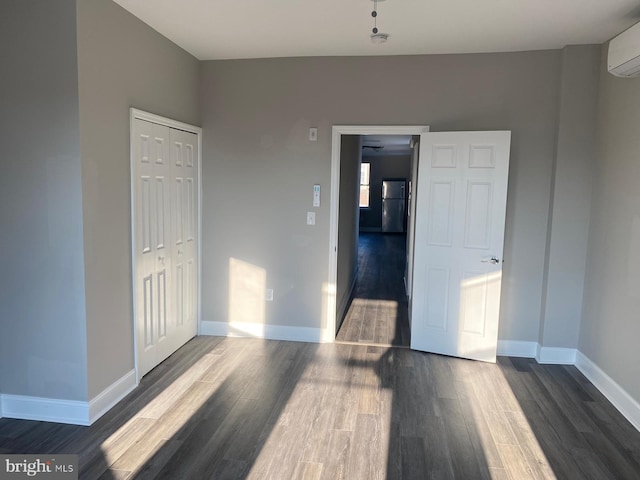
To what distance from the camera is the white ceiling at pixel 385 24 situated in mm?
3026

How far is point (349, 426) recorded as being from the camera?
2953 mm

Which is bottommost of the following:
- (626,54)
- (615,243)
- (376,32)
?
(615,243)

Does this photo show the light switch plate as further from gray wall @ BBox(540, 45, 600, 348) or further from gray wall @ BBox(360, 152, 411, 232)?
gray wall @ BBox(360, 152, 411, 232)

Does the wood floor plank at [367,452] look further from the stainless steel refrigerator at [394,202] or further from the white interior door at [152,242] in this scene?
the stainless steel refrigerator at [394,202]

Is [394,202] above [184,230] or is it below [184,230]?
above

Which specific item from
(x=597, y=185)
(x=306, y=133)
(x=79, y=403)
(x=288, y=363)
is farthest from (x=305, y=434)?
(x=597, y=185)

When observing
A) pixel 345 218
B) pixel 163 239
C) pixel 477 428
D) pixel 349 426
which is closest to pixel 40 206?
pixel 163 239

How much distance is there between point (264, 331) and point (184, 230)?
128 cm

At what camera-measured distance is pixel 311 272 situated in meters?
4.49

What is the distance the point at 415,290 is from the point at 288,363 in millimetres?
1354

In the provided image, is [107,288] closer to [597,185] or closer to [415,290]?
[415,290]

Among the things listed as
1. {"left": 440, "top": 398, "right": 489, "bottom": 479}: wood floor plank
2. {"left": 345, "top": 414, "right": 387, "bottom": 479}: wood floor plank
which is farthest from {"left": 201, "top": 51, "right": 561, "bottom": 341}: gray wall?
{"left": 345, "top": 414, "right": 387, "bottom": 479}: wood floor plank

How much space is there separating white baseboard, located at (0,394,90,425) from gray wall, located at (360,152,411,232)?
1134 centimetres
